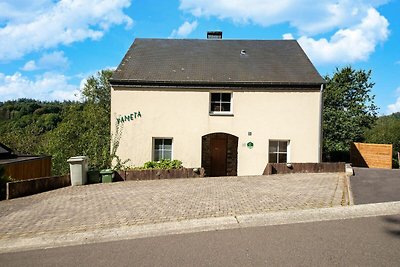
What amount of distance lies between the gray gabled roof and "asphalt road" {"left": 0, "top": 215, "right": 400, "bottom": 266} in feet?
37.0

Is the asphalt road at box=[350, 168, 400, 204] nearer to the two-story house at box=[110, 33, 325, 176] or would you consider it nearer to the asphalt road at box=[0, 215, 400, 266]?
the asphalt road at box=[0, 215, 400, 266]

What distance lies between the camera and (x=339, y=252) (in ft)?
15.2

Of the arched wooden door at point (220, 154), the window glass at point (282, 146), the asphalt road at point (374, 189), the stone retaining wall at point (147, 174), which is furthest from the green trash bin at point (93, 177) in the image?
the asphalt road at point (374, 189)

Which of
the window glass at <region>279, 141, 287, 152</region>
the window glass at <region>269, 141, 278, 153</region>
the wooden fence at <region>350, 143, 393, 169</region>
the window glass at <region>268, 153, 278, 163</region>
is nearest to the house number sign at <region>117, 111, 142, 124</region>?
the window glass at <region>269, 141, 278, 153</region>

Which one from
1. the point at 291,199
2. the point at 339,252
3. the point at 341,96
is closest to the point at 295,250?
the point at 339,252

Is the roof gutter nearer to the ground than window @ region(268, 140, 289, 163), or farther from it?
farther from it

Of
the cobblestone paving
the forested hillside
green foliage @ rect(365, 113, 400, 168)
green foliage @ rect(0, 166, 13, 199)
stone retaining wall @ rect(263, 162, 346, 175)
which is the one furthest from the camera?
green foliage @ rect(365, 113, 400, 168)

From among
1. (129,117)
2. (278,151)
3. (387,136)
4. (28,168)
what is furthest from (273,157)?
(387,136)

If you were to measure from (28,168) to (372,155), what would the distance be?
2105cm

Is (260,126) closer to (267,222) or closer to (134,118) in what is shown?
(134,118)

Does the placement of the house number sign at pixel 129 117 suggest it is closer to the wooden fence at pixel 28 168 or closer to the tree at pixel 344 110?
the wooden fence at pixel 28 168

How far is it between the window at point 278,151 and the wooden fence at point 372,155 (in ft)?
28.3

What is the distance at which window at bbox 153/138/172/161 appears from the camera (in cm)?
1617

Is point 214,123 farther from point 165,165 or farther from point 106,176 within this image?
point 106,176
